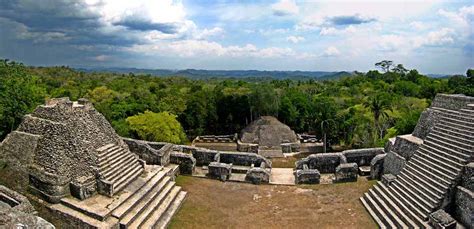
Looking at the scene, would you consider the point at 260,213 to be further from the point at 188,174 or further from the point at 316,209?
the point at 188,174

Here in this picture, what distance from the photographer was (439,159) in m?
13.1

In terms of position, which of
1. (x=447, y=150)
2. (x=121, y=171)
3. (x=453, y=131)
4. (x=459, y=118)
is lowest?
(x=121, y=171)

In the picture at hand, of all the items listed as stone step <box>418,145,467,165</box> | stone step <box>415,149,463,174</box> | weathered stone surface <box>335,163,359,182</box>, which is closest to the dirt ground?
weathered stone surface <box>335,163,359,182</box>

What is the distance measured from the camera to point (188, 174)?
18.3 m

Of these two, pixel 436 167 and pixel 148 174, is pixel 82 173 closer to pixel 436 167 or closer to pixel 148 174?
pixel 148 174

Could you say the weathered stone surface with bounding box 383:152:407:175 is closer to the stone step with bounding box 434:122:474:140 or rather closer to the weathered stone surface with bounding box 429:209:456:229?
the stone step with bounding box 434:122:474:140

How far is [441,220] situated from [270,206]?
625cm

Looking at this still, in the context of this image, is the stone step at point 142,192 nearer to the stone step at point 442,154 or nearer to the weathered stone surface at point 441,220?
the weathered stone surface at point 441,220

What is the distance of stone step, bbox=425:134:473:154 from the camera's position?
12.4 m

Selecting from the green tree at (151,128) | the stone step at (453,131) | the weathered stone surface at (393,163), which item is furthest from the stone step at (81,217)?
the green tree at (151,128)

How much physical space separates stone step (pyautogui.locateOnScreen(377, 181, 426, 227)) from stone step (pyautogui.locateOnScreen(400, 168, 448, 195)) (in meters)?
0.95

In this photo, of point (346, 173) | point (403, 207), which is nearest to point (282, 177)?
point (346, 173)

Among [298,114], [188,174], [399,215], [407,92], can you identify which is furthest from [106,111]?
[407,92]

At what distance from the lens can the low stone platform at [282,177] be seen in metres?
17.7
